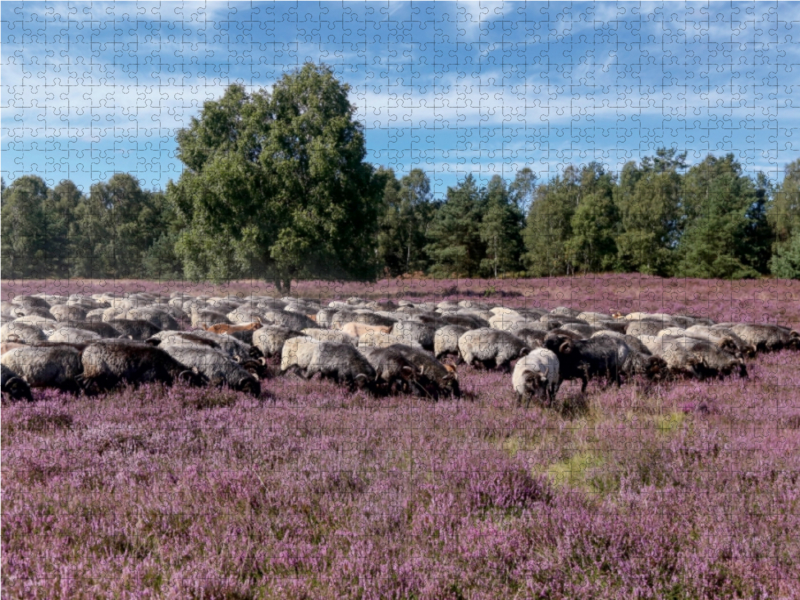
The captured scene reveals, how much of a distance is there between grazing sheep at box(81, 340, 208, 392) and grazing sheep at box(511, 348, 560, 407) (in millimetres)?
5638

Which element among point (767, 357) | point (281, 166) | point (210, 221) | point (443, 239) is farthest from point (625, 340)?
point (443, 239)

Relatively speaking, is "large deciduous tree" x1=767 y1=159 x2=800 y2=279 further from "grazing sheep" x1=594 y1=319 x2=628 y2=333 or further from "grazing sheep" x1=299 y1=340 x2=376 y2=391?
"grazing sheep" x1=299 y1=340 x2=376 y2=391

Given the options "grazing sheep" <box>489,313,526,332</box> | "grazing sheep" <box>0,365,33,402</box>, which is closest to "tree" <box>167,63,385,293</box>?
"grazing sheep" <box>489,313,526,332</box>

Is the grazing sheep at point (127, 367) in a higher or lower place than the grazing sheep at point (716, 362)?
higher

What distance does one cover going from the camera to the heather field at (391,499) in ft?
14.8

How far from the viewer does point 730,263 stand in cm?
3772

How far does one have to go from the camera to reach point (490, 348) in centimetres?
1441

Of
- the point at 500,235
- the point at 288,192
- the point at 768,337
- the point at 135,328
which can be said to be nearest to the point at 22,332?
the point at 135,328

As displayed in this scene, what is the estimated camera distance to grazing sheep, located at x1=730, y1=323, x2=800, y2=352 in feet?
59.0

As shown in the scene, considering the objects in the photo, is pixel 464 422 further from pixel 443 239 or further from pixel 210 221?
pixel 443 239

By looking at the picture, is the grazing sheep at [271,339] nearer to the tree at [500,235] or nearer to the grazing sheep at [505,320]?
the grazing sheep at [505,320]

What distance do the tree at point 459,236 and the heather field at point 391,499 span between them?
5315 centimetres

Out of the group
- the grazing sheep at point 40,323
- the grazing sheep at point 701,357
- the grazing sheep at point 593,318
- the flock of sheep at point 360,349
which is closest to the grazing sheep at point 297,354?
the flock of sheep at point 360,349

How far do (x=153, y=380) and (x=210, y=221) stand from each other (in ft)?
84.6
